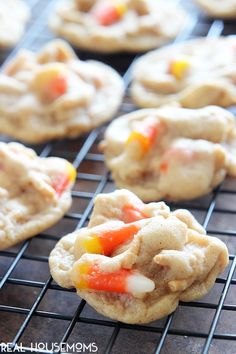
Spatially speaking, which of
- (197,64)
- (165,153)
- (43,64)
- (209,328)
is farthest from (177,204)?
(43,64)

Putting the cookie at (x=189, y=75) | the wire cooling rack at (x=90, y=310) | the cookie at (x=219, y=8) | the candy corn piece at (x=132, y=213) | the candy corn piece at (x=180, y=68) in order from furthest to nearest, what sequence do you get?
the cookie at (x=219, y=8)
the candy corn piece at (x=180, y=68)
the cookie at (x=189, y=75)
the candy corn piece at (x=132, y=213)
the wire cooling rack at (x=90, y=310)

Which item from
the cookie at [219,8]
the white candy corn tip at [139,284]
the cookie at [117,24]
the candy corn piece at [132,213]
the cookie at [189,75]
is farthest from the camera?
the cookie at [219,8]

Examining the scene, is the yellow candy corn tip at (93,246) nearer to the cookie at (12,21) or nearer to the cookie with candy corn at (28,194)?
the cookie with candy corn at (28,194)

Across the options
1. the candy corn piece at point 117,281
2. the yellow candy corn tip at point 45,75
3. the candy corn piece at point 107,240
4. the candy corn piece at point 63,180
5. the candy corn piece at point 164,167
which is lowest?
the candy corn piece at point 164,167

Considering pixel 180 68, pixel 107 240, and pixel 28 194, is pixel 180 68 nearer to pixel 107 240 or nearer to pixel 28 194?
pixel 28 194

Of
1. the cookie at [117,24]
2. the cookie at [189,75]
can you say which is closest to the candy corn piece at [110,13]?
the cookie at [117,24]

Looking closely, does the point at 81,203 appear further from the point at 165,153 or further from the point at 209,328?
the point at 209,328

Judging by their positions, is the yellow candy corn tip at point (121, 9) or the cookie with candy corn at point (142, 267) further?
the yellow candy corn tip at point (121, 9)
